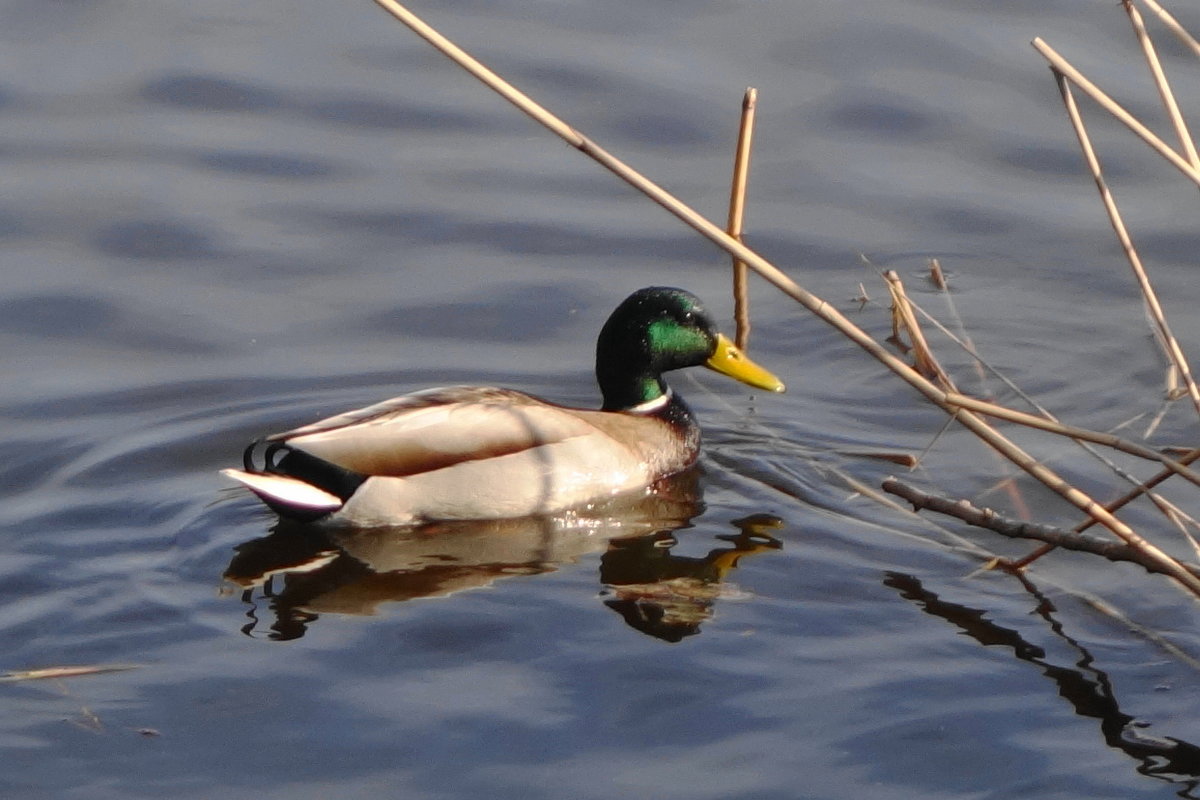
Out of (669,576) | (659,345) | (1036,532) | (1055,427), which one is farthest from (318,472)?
(1055,427)

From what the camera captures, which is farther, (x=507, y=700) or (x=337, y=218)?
(x=337, y=218)

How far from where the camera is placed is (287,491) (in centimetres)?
729

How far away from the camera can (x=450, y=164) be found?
35.0 ft

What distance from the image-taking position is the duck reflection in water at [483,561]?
22.1 ft

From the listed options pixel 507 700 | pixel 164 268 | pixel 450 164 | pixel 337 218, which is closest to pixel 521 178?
pixel 450 164

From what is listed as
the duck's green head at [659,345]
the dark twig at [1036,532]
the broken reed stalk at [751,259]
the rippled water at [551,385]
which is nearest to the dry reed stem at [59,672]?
the rippled water at [551,385]

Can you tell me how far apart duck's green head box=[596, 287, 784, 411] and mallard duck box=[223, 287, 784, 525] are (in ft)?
0.17

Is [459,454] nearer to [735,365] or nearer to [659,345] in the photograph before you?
[659,345]

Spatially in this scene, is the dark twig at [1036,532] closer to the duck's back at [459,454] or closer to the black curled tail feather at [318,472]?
the duck's back at [459,454]

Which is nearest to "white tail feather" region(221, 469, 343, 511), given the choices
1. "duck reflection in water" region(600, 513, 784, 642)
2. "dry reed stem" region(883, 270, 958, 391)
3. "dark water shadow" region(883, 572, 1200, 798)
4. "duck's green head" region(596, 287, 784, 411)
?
"duck reflection in water" region(600, 513, 784, 642)

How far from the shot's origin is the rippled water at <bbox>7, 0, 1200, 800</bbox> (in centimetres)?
568

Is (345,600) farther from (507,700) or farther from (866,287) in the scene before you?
(866,287)

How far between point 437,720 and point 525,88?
5989 millimetres

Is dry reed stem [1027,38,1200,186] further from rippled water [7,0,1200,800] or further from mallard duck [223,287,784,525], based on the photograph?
mallard duck [223,287,784,525]
